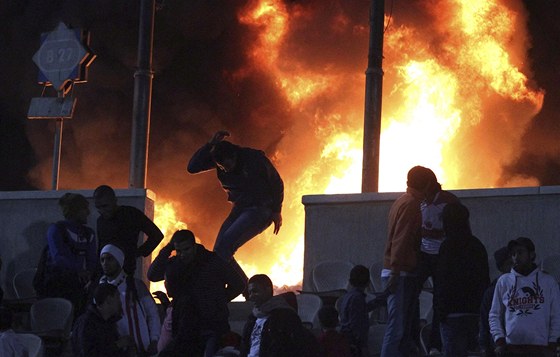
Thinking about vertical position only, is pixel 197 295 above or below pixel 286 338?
above

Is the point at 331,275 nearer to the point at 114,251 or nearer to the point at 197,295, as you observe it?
the point at 197,295

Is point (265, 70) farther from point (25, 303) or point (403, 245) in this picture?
point (403, 245)

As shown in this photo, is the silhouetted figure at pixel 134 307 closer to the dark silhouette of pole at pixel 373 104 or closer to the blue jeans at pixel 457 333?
the blue jeans at pixel 457 333

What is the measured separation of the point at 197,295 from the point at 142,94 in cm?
873

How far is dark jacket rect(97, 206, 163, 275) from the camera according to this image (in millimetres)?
11438

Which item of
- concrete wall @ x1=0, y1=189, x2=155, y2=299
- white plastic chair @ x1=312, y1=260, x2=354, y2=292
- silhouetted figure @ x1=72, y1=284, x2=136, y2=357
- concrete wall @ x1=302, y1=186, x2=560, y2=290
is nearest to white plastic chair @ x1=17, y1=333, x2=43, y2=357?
silhouetted figure @ x1=72, y1=284, x2=136, y2=357

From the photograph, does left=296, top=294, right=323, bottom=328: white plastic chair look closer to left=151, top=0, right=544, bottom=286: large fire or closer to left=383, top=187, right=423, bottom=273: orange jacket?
left=383, top=187, right=423, bottom=273: orange jacket

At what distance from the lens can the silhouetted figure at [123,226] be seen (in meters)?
11.5

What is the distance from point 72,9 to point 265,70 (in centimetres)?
398

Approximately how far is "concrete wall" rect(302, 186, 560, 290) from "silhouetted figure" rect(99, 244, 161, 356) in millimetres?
4444

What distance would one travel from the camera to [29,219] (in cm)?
1564

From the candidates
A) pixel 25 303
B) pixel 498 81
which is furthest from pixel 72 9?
A: pixel 25 303

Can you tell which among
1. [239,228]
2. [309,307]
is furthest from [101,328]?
[239,228]

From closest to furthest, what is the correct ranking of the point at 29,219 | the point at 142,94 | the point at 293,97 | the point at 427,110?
the point at 29,219, the point at 142,94, the point at 427,110, the point at 293,97
